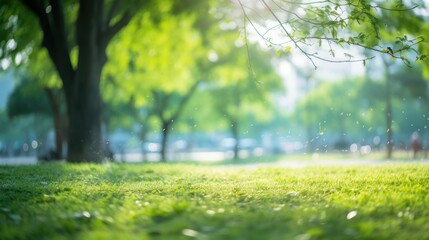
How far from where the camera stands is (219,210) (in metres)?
5.73

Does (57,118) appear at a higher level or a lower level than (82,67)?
lower

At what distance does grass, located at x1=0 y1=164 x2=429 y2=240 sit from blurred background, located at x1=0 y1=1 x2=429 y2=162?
1876mm

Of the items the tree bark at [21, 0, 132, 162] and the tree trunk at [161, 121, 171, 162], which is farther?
the tree trunk at [161, 121, 171, 162]

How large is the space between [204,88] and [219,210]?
4168 cm

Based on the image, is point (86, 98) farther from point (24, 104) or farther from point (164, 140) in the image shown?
point (24, 104)

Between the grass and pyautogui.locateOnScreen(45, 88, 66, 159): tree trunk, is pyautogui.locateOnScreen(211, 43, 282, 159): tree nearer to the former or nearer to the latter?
pyautogui.locateOnScreen(45, 88, 66, 159): tree trunk

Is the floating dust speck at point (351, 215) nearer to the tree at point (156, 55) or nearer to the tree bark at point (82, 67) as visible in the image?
the tree bark at point (82, 67)

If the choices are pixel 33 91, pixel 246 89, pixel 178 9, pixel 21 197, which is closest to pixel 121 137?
pixel 246 89

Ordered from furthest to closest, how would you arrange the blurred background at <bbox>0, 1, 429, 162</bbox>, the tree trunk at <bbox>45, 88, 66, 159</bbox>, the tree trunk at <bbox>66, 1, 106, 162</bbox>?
the tree trunk at <bbox>45, 88, 66, 159</bbox>
the blurred background at <bbox>0, 1, 429, 162</bbox>
the tree trunk at <bbox>66, 1, 106, 162</bbox>

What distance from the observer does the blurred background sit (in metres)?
23.0

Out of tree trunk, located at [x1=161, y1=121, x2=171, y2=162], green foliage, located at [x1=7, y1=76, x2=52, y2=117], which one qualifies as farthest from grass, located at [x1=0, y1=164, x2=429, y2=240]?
green foliage, located at [x1=7, y1=76, x2=52, y2=117]

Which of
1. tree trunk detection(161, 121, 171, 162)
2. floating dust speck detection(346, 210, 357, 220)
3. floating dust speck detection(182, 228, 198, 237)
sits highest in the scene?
tree trunk detection(161, 121, 171, 162)

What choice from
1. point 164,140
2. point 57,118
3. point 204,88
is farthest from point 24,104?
point 204,88

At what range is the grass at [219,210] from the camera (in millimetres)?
4676
